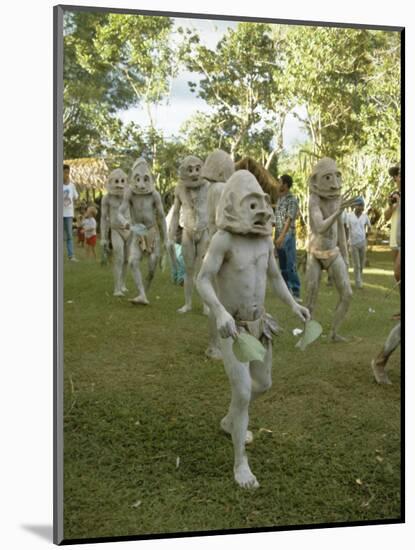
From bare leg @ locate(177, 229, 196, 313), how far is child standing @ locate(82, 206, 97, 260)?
64 cm

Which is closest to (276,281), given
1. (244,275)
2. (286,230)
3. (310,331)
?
(244,275)

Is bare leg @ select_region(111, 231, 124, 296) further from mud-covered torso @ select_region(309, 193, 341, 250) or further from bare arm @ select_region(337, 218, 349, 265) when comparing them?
bare arm @ select_region(337, 218, 349, 265)

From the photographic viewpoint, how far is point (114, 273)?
5.38 meters

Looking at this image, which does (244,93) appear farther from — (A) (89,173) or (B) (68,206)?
(B) (68,206)

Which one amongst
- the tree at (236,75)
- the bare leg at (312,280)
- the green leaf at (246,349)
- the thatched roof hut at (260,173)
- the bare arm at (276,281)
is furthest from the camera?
the bare leg at (312,280)

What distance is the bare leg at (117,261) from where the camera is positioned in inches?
210

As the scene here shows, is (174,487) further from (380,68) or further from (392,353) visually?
(380,68)

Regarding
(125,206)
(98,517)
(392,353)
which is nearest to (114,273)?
(125,206)

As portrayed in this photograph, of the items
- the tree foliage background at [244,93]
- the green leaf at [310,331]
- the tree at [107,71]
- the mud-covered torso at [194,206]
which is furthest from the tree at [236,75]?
the green leaf at [310,331]

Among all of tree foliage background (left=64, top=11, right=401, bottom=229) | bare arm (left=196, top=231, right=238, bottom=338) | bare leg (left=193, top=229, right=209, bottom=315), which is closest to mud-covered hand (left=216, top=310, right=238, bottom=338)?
bare arm (left=196, top=231, right=238, bottom=338)

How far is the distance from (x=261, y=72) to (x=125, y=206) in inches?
44.8

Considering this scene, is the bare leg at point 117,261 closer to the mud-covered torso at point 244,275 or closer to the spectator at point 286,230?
the mud-covered torso at point 244,275

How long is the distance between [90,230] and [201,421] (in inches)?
49.4

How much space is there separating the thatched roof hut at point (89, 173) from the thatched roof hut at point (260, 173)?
0.80 m
